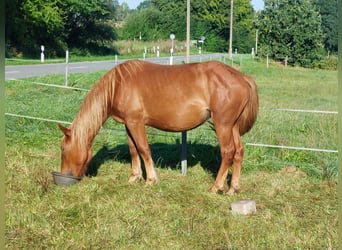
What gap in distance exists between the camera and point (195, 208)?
4402 millimetres

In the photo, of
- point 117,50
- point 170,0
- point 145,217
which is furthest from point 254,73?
point 170,0

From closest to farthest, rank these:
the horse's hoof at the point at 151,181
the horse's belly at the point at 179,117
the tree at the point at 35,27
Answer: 1. the horse's belly at the point at 179,117
2. the horse's hoof at the point at 151,181
3. the tree at the point at 35,27

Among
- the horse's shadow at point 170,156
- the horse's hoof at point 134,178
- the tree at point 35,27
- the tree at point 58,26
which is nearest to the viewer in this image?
the horse's hoof at point 134,178

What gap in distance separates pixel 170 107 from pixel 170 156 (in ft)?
4.91

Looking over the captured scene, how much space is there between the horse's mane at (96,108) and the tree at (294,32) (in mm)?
29122

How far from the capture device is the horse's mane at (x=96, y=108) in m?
5.10

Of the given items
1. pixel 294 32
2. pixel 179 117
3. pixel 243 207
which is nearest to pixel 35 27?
pixel 294 32

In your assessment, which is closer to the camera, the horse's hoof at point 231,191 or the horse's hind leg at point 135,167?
the horse's hoof at point 231,191

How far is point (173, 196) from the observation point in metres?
4.74

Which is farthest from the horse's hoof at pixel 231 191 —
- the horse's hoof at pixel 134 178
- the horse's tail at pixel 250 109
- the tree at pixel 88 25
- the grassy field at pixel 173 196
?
the tree at pixel 88 25

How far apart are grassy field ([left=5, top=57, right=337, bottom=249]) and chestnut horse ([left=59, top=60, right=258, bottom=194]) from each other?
39 cm

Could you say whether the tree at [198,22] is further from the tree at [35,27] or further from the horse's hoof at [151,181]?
the horse's hoof at [151,181]

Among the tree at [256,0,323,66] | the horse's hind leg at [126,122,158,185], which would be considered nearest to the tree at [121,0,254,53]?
the tree at [256,0,323,66]

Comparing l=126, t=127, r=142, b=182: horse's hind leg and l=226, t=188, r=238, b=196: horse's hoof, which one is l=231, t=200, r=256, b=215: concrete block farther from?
l=126, t=127, r=142, b=182: horse's hind leg
